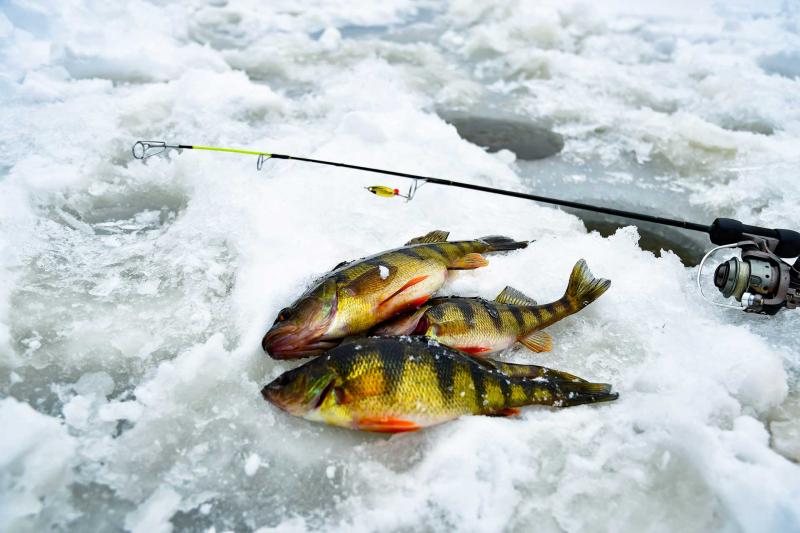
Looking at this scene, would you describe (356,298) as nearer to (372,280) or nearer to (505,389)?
(372,280)

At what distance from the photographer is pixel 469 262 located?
296 cm

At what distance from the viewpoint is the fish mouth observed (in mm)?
2244

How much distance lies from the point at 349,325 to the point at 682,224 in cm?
192

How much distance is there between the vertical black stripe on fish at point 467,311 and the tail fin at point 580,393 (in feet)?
1.43

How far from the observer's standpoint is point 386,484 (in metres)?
1.93

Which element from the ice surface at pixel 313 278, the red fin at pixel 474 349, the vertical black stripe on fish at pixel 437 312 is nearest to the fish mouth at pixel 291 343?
the ice surface at pixel 313 278

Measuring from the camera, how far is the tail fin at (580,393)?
218cm

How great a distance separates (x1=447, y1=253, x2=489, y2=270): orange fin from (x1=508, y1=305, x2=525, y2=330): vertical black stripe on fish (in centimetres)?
51

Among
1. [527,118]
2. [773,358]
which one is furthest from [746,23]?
[773,358]

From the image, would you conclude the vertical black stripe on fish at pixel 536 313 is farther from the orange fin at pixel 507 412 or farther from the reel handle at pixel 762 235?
the reel handle at pixel 762 235

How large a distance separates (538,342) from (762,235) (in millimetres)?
1339

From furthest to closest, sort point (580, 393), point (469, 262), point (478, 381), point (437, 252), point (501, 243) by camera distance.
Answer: point (501, 243) → point (469, 262) → point (437, 252) → point (580, 393) → point (478, 381)

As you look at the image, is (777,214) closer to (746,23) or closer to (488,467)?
(488,467)

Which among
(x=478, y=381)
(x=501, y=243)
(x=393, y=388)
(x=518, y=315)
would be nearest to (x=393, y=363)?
(x=393, y=388)
